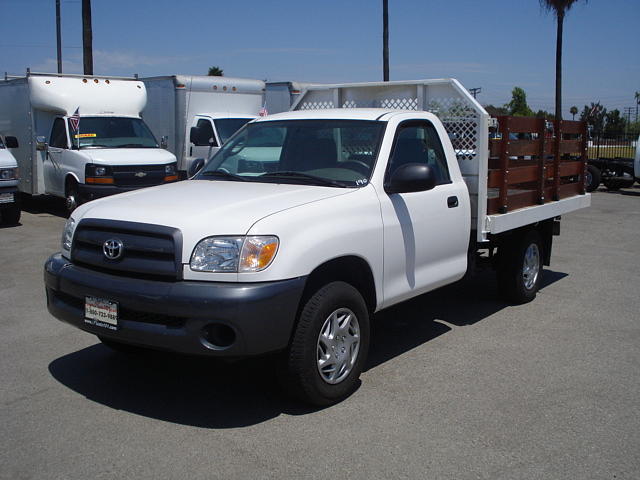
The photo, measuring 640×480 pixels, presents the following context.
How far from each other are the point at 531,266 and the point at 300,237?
4169 mm

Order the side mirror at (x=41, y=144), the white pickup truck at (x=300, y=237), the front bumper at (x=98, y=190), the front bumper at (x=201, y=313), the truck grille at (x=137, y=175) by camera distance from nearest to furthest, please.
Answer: the front bumper at (x=201, y=313)
the white pickup truck at (x=300, y=237)
the front bumper at (x=98, y=190)
the truck grille at (x=137, y=175)
the side mirror at (x=41, y=144)

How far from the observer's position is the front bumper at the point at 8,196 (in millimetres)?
12547

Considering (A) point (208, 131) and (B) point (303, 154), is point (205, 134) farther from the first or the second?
(B) point (303, 154)

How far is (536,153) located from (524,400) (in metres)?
3.43

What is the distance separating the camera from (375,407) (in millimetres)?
4738

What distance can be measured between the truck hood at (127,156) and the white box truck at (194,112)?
1947 mm

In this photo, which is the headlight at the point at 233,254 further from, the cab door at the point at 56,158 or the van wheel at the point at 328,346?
the cab door at the point at 56,158

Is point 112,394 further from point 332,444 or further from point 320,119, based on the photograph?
point 320,119

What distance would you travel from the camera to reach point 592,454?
4070 mm

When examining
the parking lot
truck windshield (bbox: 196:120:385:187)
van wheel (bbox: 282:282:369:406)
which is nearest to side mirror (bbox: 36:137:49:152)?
the parking lot

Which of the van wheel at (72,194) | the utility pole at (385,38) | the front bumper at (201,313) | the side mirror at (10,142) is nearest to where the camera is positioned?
the front bumper at (201,313)

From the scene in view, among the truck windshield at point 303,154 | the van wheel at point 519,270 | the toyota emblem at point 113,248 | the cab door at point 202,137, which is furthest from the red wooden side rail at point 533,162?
the cab door at point 202,137

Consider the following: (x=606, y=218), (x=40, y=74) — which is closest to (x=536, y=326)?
(x=606, y=218)

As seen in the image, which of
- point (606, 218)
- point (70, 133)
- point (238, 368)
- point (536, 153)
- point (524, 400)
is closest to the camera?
point (524, 400)
